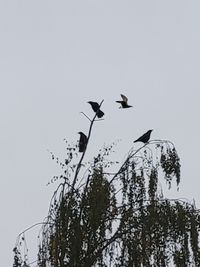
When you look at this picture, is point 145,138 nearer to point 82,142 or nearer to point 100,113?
point 100,113

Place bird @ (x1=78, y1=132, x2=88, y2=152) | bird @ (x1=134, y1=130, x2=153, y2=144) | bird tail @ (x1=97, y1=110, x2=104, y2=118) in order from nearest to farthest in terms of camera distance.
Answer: bird @ (x1=78, y1=132, x2=88, y2=152)
bird @ (x1=134, y1=130, x2=153, y2=144)
bird tail @ (x1=97, y1=110, x2=104, y2=118)

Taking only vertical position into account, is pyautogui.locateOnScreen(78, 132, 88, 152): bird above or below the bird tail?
below

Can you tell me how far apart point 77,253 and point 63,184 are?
0.89 metres

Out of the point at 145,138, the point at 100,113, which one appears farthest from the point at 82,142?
the point at 145,138

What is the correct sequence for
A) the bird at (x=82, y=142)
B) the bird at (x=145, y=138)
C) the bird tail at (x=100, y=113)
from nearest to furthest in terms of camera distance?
the bird at (x=82, y=142) < the bird at (x=145, y=138) < the bird tail at (x=100, y=113)

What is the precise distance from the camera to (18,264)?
6516mm

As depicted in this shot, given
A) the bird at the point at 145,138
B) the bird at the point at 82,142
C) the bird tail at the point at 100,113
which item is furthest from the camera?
the bird tail at the point at 100,113

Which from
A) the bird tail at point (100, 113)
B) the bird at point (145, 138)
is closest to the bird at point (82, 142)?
the bird tail at point (100, 113)

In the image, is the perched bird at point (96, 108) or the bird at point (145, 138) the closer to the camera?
the bird at point (145, 138)

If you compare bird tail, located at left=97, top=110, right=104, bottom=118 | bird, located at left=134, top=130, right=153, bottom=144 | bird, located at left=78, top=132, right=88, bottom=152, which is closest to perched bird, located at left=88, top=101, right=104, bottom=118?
bird tail, located at left=97, top=110, right=104, bottom=118

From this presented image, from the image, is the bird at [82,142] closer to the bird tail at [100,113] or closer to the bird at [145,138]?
the bird tail at [100,113]

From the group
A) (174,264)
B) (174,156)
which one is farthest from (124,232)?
(174,156)

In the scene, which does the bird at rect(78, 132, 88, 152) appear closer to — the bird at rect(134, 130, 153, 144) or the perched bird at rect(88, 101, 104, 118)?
the perched bird at rect(88, 101, 104, 118)

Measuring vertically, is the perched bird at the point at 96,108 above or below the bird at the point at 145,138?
above
